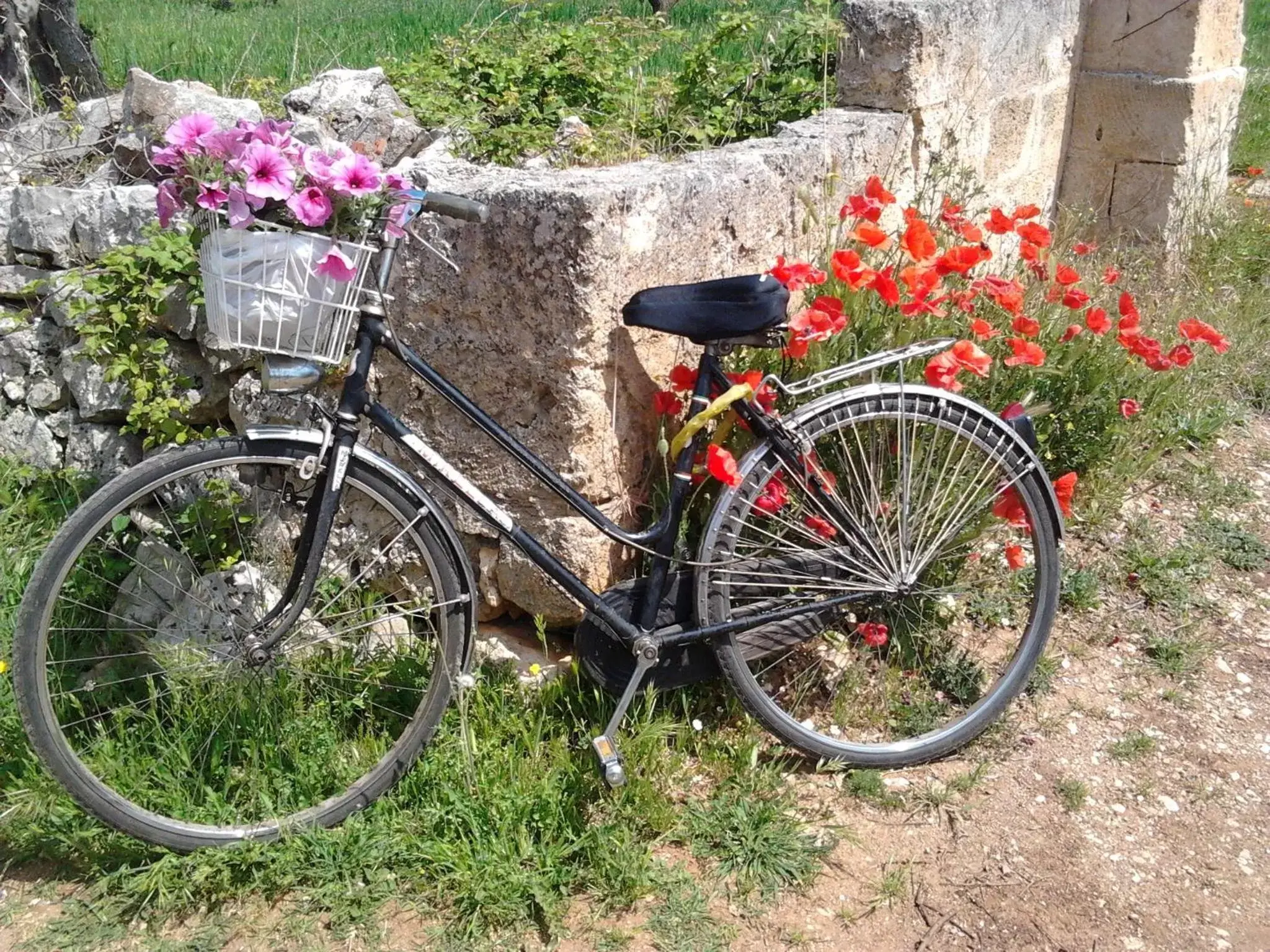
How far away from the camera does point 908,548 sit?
2857 mm

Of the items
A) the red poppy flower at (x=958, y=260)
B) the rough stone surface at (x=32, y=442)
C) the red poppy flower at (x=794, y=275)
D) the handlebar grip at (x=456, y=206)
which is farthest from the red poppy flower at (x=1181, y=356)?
the rough stone surface at (x=32, y=442)

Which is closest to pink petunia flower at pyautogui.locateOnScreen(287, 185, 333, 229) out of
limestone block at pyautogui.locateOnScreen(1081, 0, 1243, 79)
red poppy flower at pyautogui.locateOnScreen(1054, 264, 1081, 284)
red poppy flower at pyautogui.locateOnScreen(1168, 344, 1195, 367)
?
red poppy flower at pyautogui.locateOnScreen(1054, 264, 1081, 284)

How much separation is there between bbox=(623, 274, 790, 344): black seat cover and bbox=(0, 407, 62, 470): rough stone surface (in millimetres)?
2295

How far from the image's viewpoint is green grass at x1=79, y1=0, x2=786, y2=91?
5.69m

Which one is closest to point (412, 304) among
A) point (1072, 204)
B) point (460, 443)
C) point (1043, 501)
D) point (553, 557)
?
point (460, 443)

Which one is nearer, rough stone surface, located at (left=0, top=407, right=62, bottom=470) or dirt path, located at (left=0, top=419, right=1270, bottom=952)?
dirt path, located at (left=0, top=419, right=1270, bottom=952)

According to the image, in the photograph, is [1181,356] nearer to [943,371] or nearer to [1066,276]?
[1066,276]

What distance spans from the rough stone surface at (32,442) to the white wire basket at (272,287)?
184 centimetres

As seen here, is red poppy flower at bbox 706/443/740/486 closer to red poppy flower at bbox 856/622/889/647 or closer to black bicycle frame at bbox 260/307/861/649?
black bicycle frame at bbox 260/307/861/649

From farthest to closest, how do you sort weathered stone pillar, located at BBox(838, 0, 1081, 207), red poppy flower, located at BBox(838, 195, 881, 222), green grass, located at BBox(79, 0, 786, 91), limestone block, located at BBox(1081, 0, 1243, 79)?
1. green grass, located at BBox(79, 0, 786, 91)
2. limestone block, located at BBox(1081, 0, 1243, 79)
3. weathered stone pillar, located at BBox(838, 0, 1081, 207)
4. red poppy flower, located at BBox(838, 195, 881, 222)

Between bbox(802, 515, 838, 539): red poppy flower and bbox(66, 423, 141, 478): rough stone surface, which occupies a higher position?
bbox(802, 515, 838, 539): red poppy flower

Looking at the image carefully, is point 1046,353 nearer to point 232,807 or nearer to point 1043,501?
point 1043,501

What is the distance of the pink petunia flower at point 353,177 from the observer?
2.21 metres

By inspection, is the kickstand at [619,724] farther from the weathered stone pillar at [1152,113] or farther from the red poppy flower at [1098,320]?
the weathered stone pillar at [1152,113]
